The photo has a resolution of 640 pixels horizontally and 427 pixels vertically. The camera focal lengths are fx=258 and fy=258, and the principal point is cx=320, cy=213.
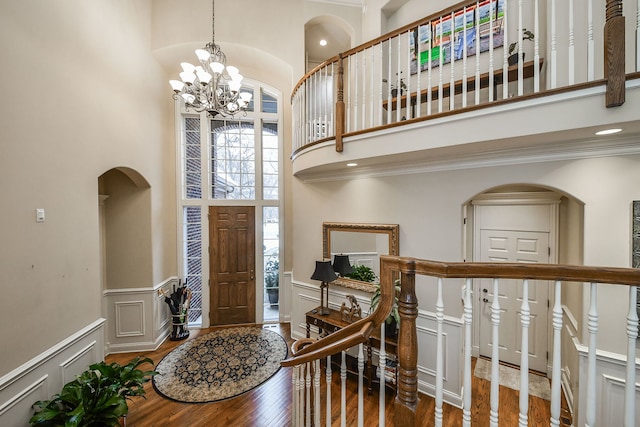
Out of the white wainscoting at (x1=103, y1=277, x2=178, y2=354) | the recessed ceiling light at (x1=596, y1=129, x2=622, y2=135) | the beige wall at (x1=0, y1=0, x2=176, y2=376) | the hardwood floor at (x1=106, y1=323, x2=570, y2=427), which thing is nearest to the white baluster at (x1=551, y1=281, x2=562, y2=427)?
the recessed ceiling light at (x1=596, y1=129, x2=622, y2=135)

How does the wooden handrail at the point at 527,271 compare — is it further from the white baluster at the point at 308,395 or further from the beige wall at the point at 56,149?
the beige wall at the point at 56,149

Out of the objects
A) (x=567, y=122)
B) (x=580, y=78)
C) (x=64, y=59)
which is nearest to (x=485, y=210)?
(x=580, y=78)

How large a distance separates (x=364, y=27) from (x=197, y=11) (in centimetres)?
273

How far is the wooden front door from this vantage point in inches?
184

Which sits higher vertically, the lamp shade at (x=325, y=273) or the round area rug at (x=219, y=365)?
the lamp shade at (x=325, y=273)

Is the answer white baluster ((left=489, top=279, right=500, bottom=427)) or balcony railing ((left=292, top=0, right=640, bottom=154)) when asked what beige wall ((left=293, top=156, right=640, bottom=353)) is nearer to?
balcony railing ((left=292, top=0, right=640, bottom=154))

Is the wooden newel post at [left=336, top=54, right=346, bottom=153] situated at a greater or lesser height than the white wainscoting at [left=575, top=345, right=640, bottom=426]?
greater

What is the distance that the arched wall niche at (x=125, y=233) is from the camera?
3781 mm

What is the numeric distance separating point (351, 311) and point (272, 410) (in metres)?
1.35

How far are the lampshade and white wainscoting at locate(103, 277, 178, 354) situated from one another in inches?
110

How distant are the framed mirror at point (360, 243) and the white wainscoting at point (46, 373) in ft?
9.19

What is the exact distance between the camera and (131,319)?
152 inches

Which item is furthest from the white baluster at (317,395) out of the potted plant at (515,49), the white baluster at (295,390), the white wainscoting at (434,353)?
the potted plant at (515,49)

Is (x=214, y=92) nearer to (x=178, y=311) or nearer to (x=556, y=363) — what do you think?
(x=178, y=311)
